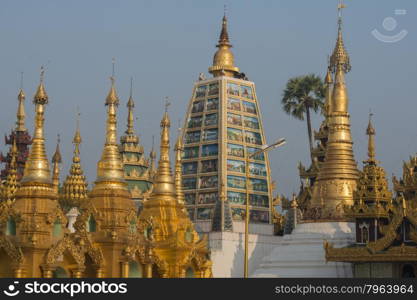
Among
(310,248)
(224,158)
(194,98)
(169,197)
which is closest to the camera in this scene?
(169,197)

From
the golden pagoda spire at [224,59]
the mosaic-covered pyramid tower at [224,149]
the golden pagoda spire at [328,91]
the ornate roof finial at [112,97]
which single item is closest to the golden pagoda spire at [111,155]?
the ornate roof finial at [112,97]

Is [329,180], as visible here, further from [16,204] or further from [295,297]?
[295,297]

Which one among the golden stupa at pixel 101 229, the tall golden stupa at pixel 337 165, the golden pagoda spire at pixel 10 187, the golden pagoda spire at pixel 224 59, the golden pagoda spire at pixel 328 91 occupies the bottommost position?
the golden stupa at pixel 101 229

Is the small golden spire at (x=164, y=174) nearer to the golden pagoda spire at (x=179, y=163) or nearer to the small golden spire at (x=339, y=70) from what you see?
the golden pagoda spire at (x=179, y=163)

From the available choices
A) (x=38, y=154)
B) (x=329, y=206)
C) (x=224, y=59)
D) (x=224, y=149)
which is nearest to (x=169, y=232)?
(x=38, y=154)

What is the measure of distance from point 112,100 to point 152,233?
625cm

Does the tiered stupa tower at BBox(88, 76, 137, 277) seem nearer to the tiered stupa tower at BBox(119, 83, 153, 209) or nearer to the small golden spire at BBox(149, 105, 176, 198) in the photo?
the small golden spire at BBox(149, 105, 176, 198)

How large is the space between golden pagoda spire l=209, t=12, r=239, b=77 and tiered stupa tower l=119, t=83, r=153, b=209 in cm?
737

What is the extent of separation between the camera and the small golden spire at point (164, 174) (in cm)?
4691

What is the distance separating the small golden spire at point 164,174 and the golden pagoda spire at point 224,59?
21.5 m

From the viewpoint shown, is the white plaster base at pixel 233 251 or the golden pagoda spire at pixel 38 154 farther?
the white plaster base at pixel 233 251

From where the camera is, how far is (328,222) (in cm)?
5462

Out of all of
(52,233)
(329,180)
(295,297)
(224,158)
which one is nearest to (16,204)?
(52,233)

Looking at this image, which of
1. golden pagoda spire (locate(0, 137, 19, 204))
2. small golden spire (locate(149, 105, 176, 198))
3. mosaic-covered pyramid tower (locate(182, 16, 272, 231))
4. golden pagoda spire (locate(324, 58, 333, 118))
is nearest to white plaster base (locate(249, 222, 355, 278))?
small golden spire (locate(149, 105, 176, 198))
